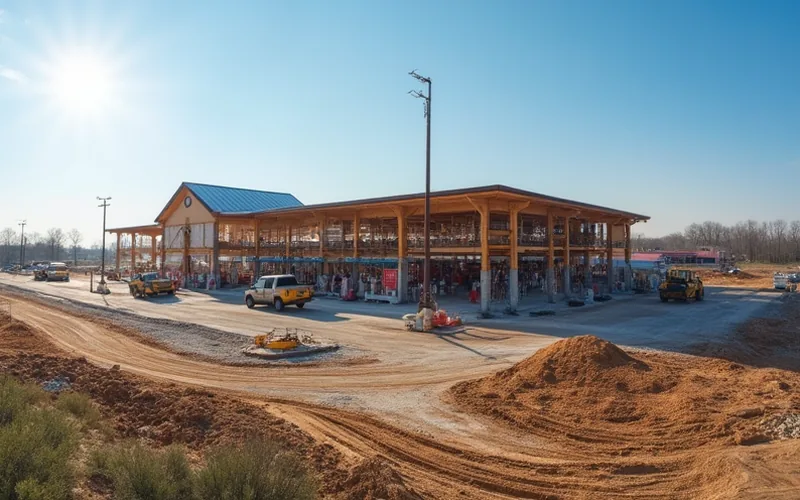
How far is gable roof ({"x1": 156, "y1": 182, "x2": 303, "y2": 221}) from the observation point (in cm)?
5272

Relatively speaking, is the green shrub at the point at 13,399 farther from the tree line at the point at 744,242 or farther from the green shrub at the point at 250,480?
the tree line at the point at 744,242

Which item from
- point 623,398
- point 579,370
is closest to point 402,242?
point 579,370

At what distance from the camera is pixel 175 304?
35.3 metres

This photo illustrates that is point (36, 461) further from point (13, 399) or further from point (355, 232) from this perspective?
point (355, 232)

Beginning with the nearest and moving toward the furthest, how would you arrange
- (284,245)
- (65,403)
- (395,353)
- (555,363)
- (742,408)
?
(65,403)
(742,408)
(555,363)
(395,353)
(284,245)

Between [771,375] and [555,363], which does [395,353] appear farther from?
[771,375]

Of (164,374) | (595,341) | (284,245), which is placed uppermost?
(284,245)

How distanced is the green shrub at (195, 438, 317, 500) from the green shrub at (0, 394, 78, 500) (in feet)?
4.60

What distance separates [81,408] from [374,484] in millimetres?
5761

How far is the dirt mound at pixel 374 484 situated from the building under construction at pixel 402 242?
22.3 m

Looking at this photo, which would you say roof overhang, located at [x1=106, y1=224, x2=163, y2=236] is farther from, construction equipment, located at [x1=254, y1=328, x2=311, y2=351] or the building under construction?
construction equipment, located at [x1=254, y1=328, x2=311, y2=351]

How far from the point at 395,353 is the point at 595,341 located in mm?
6571

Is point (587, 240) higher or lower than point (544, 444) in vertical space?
higher

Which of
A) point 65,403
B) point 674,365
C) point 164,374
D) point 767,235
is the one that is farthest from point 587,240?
point 767,235
